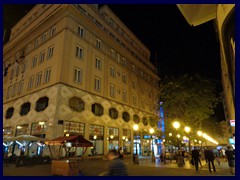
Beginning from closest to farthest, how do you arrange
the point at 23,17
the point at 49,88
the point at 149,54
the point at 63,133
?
the point at 63,133, the point at 49,88, the point at 23,17, the point at 149,54

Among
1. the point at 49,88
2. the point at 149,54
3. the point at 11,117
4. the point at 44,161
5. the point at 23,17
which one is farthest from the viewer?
the point at 149,54

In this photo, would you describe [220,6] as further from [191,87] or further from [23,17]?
[23,17]

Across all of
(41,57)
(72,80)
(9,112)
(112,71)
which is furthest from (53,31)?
(9,112)

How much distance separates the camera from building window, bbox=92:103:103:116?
25959 mm

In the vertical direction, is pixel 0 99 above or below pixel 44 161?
above

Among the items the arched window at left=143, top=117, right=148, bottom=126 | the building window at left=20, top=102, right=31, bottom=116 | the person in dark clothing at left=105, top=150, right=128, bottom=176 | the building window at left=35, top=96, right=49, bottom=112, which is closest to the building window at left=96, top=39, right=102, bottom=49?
the building window at left=35, top=96, right=49, bottom=112

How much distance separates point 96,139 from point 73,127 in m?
4.34

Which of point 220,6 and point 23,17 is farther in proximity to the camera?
point 23,17

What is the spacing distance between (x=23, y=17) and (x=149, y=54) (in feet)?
93.7

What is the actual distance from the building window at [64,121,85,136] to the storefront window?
1.57 meters

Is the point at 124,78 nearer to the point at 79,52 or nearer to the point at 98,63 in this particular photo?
the point at 98,63

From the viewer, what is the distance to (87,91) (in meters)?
25.1

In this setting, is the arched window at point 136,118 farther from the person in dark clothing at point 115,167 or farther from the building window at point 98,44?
the person in dark clothing at point 115,167

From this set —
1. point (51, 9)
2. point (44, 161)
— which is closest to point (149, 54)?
point (51, 9)
